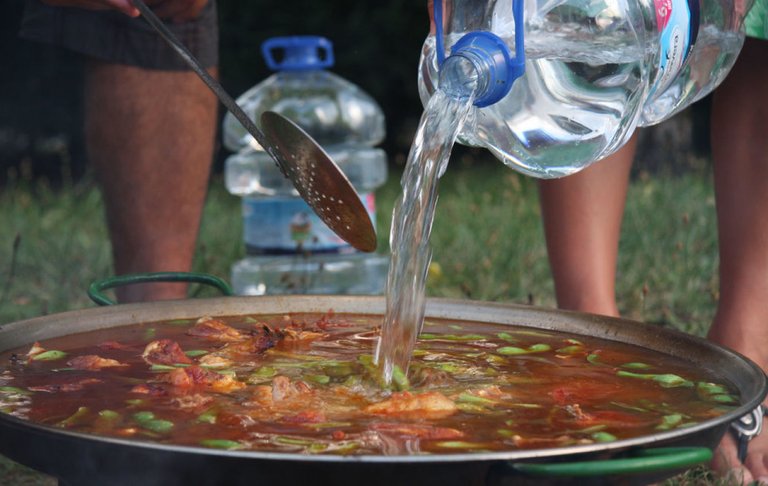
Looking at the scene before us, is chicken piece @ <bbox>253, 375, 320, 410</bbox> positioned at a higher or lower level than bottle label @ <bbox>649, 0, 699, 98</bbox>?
lower

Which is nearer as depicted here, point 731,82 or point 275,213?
point 731,82

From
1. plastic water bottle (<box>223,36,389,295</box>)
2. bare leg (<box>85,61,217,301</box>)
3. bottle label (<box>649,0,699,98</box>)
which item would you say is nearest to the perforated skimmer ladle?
bottle label (<box>649,0,699,98</box>)

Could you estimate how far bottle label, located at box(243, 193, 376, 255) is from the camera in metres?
4.67

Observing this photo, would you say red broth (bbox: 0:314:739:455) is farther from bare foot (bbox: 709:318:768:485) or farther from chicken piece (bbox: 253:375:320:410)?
bare foot (bbox: 709:318:768:485)

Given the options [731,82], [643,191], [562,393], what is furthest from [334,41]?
[562,393]

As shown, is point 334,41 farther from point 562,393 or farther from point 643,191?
point 562,393

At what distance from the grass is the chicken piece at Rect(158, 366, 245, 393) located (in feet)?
4.17

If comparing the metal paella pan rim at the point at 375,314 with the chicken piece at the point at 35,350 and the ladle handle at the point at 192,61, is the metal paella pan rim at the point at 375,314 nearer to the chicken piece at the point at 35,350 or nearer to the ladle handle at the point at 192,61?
the chicken piece at the point at 35,350

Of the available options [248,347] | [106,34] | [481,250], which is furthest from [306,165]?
[481,250]

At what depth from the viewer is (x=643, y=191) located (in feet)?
23.0

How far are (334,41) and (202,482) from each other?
26.5 ft

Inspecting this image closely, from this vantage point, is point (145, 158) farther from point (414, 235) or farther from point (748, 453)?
point (748, 453)

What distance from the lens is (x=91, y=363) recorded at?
7.18 feet

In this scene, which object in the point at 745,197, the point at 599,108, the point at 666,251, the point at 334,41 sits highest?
the point at 334,41
